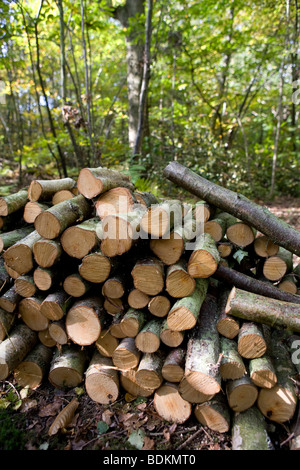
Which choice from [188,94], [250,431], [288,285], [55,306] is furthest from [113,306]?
[188,94]

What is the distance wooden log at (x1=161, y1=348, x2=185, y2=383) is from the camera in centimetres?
210

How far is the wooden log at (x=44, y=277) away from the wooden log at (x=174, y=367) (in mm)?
1178

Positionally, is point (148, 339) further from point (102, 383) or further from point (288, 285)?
point (288, 285)

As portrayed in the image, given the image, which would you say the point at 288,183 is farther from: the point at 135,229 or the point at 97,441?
the point at 97,441

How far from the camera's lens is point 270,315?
2131 millimetres

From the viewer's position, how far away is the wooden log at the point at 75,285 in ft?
7.72

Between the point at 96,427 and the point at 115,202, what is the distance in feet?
6.10

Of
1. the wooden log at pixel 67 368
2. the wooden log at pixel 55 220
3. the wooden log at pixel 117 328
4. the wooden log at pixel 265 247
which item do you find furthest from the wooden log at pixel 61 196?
the wooden log at pixel 265 247

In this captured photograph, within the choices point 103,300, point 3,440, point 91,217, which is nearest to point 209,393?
point 103,300

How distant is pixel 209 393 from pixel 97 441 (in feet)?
3.01

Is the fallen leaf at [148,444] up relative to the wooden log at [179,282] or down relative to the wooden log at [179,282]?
down

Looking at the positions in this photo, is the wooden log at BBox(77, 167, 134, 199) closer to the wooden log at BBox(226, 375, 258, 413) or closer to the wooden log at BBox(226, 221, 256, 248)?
the wooden log at BBox(226, 221, 256, 248)

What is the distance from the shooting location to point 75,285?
7.77 ft

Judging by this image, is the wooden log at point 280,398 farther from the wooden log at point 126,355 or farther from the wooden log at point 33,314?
the wooden log at point 33,314
